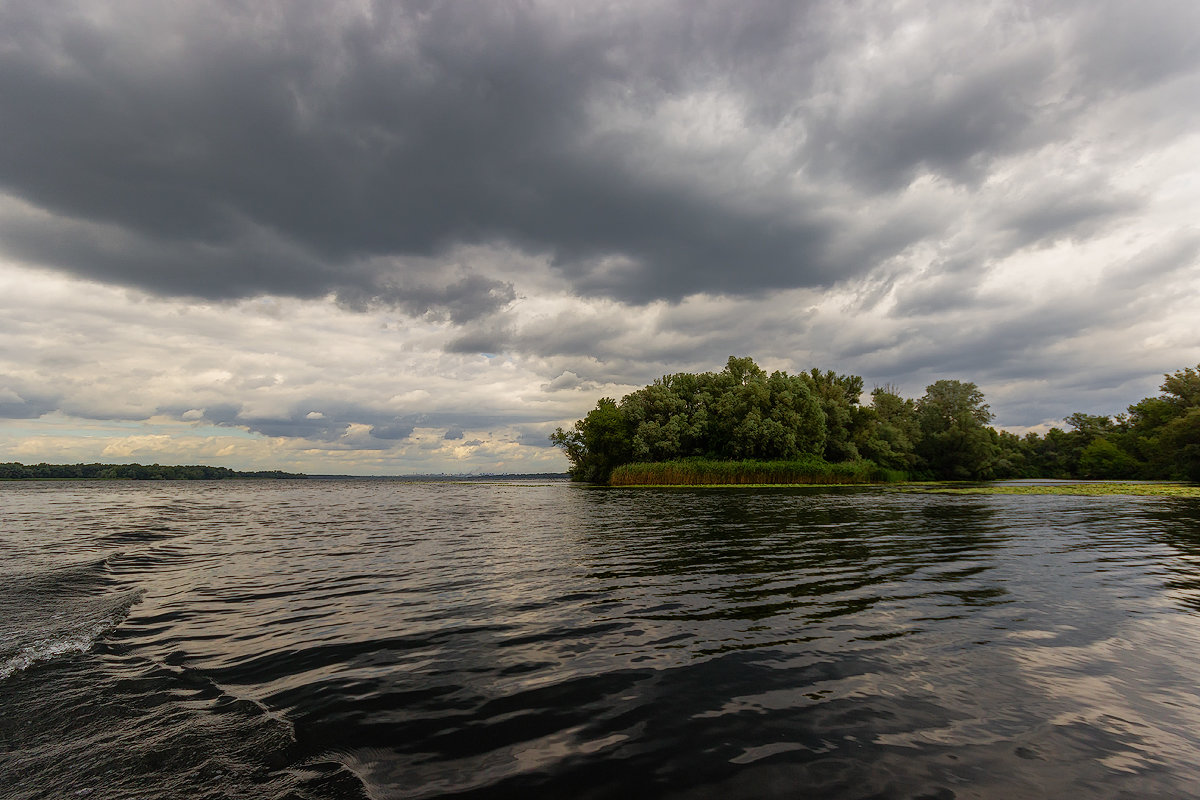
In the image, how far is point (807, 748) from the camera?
553cm

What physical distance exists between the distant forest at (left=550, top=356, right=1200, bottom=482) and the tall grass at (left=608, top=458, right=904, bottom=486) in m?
5.00

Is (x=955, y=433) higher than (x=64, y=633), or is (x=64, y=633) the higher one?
(x=955, y=433)

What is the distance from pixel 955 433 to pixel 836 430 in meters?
33.5

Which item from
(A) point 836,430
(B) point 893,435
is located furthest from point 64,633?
(B) point 893,435

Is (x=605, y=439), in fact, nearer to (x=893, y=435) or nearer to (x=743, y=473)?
(x=743, y=473)

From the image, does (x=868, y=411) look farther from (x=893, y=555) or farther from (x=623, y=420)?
(x=893, y=555)

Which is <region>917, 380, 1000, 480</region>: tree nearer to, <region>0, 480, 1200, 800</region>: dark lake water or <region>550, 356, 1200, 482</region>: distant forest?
<region>550, 356, 1200, 482</region>: distant forest

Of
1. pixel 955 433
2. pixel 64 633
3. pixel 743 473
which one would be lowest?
pixel 64 633

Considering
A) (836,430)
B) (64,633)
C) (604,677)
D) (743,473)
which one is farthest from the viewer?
(836,430)

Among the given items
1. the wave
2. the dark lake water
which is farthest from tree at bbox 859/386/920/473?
the wave

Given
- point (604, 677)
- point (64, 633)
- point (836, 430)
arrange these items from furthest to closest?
point (836, 430)
point (64, 633)
point (604, 677)

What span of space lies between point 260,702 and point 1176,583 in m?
20.3

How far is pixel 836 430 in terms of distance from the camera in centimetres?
9069

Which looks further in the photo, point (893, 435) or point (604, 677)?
point (893, 435)
